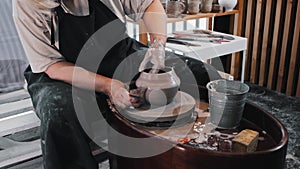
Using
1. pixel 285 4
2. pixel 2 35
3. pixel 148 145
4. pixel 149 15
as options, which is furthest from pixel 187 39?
pixel 148 145

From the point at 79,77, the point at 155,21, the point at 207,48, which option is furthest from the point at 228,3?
the point at 79,77

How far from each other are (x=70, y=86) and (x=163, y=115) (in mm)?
373

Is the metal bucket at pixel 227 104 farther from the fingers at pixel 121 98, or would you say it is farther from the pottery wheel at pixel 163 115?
the fingers at pixel 121 98

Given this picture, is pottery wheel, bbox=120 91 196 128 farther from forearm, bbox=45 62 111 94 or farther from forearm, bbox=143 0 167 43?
forearm, bbox=143 0 167 43

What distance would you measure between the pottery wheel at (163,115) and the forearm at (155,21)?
1.73ft

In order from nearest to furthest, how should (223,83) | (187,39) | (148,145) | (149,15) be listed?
(148,145)
(223,83)
(149,15)
(187,39)

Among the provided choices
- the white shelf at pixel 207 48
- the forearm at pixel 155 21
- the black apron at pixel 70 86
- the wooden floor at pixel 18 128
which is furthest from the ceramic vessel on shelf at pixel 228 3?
the wooden floor at pixel 18 128

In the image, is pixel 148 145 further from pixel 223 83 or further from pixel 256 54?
pixel 256 54

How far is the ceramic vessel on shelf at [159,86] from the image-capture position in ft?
3.79

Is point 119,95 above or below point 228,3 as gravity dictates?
below

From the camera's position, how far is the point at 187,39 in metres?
2.32

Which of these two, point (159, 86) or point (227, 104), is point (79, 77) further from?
point (227, 104)

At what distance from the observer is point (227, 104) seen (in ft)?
3.55

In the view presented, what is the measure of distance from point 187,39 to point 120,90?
122 centimetres
